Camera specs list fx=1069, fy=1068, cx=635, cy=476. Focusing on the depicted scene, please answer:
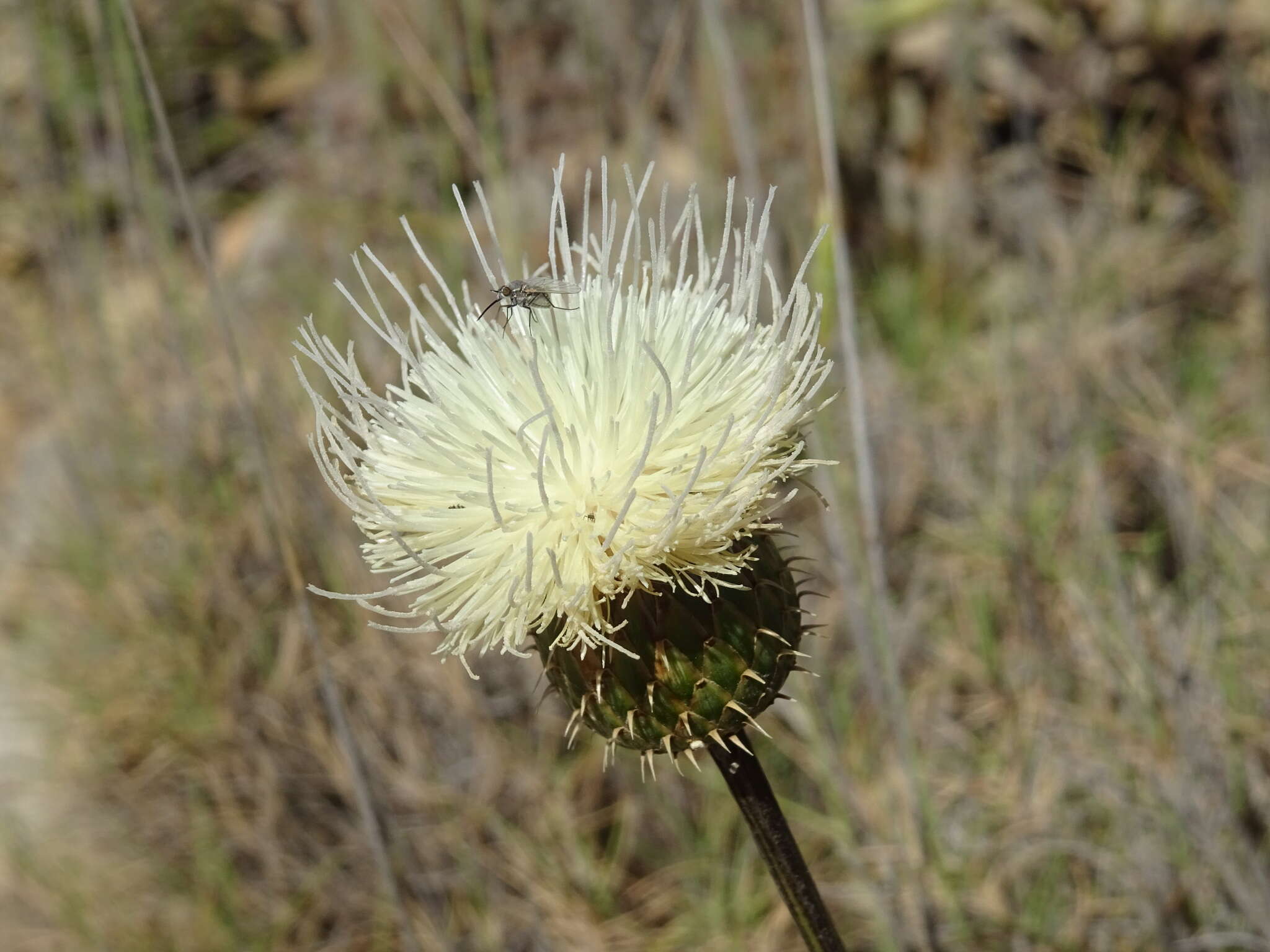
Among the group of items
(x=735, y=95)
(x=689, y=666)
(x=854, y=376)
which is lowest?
(x=689, y=666)

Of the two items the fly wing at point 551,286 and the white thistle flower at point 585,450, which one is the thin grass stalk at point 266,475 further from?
the fly wing at point 551,286

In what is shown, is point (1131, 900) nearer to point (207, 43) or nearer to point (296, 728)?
point (296, 728)

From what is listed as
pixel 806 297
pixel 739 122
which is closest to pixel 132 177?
pixel 739 122

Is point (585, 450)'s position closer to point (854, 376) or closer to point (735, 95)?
point (854, 376)

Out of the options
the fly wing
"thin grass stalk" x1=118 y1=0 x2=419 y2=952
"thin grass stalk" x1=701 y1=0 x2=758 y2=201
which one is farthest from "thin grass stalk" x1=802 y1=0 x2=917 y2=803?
"thin grass stalk" x1=118 y1=0 x2=419 y2=952

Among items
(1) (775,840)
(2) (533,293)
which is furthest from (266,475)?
(1) (775,840)

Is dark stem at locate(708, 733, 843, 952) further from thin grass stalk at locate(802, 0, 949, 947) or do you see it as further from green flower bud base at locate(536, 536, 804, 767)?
thin grass stalk at locate(802, 0, 949, 947)
